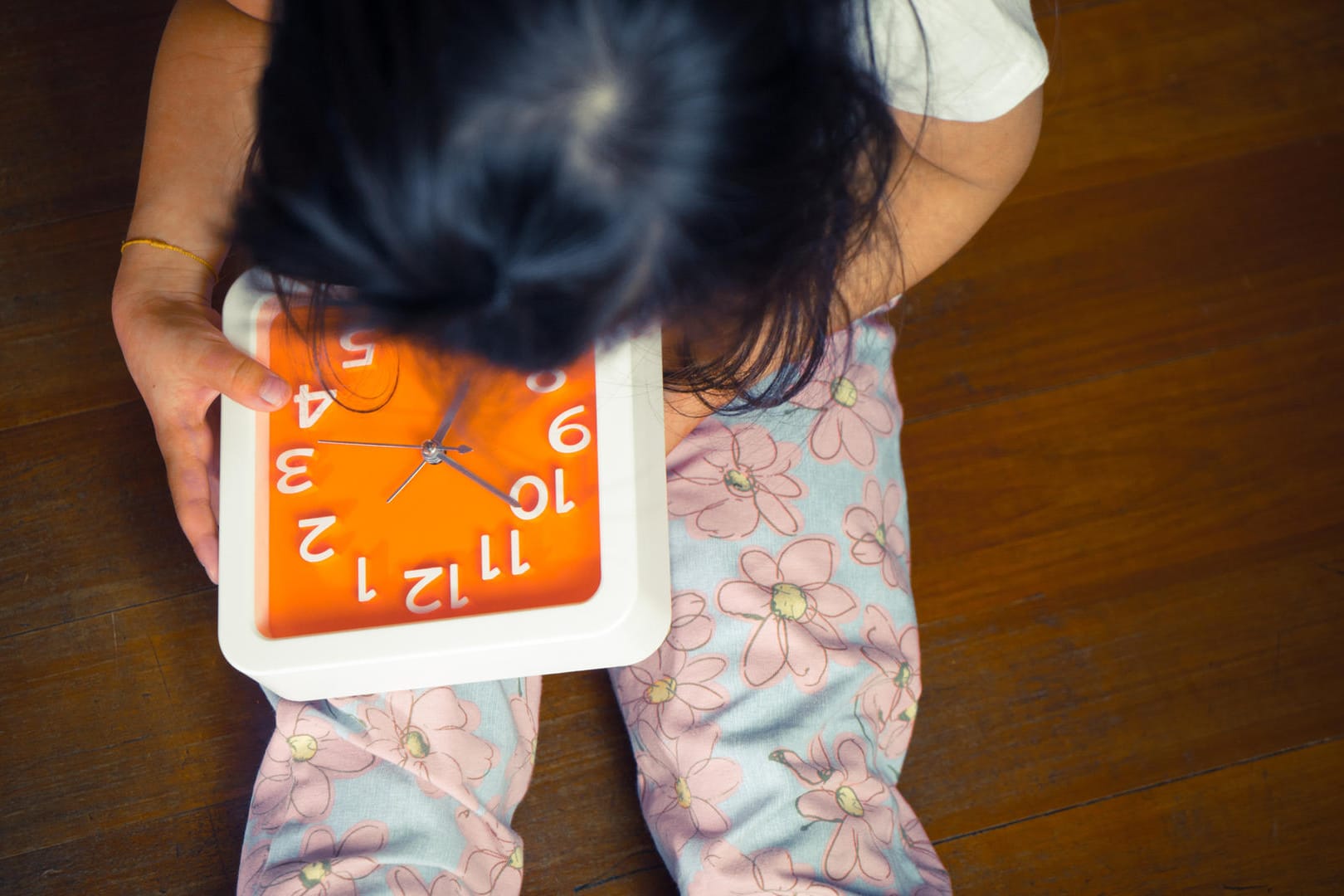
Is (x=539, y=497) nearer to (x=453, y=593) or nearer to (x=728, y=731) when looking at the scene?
(x=453, y=593)

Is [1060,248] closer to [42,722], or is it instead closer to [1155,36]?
[1155,36]

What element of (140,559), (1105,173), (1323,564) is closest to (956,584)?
(1323,564)

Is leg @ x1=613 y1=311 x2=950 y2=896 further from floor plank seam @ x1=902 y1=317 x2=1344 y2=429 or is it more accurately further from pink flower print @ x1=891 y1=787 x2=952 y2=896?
floor plank seam @ x1=902 y1=317 x2=1344 y2=429

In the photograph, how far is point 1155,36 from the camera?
41.2 inches

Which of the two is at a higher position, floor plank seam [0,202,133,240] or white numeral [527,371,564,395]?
white numeral [527,371,564,395]

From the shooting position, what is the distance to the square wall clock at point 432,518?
0.56 meters

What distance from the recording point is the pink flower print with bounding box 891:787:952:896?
0.73 metres

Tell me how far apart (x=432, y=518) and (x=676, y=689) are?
0.23 metres

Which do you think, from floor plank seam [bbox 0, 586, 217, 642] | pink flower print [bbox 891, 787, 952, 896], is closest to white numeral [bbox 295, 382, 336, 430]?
floor plank seam [bbox 0, 586, 217, 642]

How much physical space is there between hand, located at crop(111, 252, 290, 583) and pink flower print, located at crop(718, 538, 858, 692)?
35 centimetres

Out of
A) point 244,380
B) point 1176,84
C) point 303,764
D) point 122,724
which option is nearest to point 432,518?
point 244,380

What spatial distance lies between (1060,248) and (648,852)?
0.65 metres

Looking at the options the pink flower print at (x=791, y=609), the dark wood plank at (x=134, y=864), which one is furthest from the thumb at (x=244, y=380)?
the dark wood plank at (x=134, y=864)

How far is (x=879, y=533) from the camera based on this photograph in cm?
77
